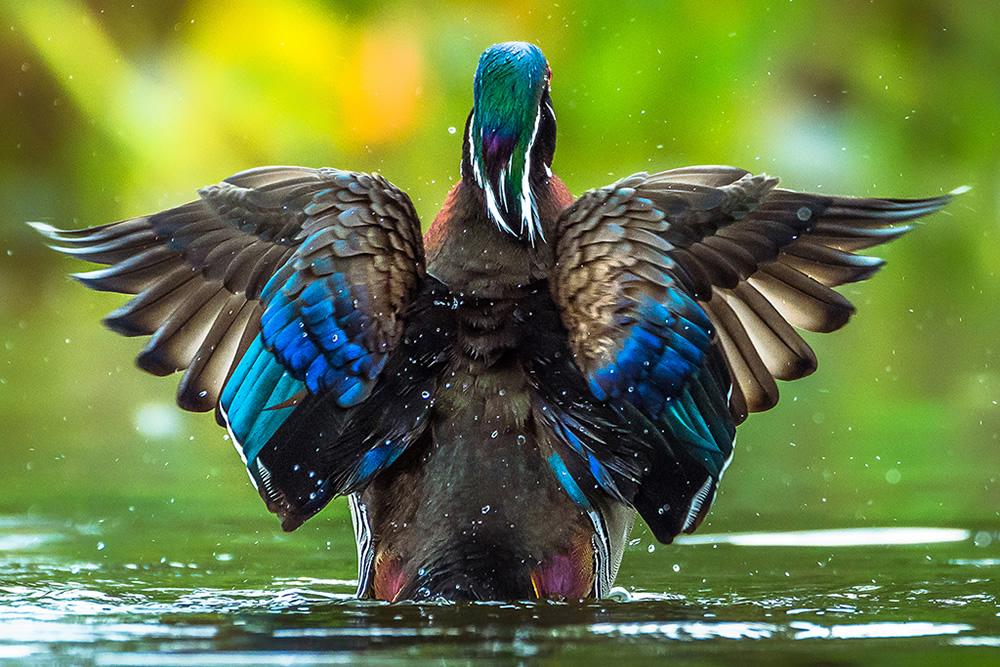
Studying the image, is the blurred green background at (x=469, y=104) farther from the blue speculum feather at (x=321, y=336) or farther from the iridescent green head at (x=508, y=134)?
the blue speculum feather at (x=321, y=336)

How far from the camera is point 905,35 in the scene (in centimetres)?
1038

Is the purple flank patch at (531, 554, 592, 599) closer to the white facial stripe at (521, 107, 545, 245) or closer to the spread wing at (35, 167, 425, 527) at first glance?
the spread wing at (35, 167, 425, 527)

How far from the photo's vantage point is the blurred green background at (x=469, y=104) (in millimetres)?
9852

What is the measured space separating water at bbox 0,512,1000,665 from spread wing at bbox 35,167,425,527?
0.44m

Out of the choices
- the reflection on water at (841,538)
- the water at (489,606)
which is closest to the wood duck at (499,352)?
the water at (489,606)

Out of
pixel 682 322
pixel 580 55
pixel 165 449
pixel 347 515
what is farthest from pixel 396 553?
pixel 580 55

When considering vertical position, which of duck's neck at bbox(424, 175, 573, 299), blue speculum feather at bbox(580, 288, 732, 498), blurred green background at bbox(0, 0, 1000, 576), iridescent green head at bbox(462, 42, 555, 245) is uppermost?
blurred green background at bbox(0, 0, 1000, 576)

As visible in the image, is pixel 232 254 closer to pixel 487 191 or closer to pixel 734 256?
pixel 487 191

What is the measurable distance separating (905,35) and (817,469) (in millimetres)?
5187

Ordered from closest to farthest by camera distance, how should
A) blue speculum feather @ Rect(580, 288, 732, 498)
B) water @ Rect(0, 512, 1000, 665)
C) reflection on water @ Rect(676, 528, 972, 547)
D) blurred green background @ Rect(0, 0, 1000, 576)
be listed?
water @ Rect(0, 512, 1000, 665), blue speculum feather @ Rect(580, 288, 732, 498), reflection on water @ Rect(676, 528, 972, 547), blurred green background @ Rect(0, 0, 1000, 576)

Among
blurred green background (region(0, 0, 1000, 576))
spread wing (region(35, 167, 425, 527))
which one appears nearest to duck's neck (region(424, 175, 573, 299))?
spread wing (region(35, 167, 425, 527))

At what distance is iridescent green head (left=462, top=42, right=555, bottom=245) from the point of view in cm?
399

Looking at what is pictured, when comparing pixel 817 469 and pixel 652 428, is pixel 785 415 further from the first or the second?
pixel 652 428

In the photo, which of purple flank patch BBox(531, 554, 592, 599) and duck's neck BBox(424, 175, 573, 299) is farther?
duck's neck BBox(424, 175, 573, 299)
